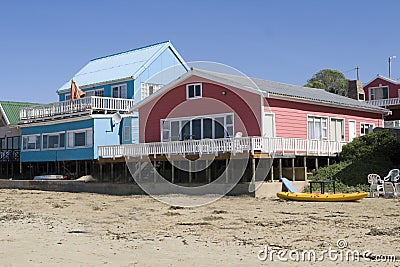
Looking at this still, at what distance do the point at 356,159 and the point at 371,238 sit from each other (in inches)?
587

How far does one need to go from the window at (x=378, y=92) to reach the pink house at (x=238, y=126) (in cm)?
1777

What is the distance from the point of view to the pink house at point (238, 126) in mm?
23828

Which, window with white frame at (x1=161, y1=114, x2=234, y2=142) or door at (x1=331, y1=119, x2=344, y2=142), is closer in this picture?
window with white frame at (x1=161, y1=114, x2=234, y2=142)

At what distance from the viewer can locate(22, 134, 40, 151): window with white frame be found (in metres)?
36.2

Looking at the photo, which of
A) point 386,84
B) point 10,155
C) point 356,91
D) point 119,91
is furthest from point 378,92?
point 10,155

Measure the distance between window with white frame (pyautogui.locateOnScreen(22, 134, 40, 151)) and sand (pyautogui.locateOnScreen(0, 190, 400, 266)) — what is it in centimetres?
1642

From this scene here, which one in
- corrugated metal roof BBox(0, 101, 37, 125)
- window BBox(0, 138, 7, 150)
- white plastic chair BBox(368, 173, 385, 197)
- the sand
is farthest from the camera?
corrugated metal roof BBox(0, 101, 37, 125)

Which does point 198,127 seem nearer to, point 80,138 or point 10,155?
point 80,138

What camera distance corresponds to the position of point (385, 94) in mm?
46781

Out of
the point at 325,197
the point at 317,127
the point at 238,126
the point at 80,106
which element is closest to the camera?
the point at 325,197

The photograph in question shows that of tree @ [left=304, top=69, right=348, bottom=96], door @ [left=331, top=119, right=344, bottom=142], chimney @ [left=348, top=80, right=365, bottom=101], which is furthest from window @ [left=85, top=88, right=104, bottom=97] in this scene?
tree @ [left=304, top=69, right=348, bottom=96]

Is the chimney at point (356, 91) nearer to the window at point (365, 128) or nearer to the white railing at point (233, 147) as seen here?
the window at point (365, 128)

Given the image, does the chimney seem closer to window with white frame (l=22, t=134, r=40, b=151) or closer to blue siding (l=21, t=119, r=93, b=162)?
blue siding (l=21, t=119, r=93, b=162)

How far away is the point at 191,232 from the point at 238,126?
44.4 ft
